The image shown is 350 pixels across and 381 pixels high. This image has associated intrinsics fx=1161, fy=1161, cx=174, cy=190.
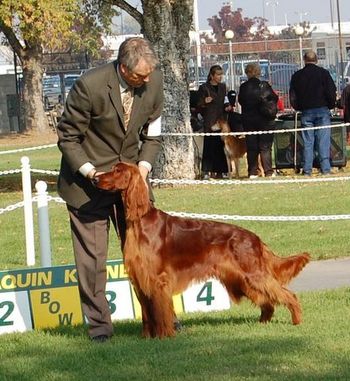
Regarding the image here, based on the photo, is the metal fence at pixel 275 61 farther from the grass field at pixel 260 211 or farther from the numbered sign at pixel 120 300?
the numbered sign at pixel 120 300

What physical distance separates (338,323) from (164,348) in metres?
1.31

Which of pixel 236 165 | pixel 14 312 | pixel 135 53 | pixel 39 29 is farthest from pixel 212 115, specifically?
pixel 39 29

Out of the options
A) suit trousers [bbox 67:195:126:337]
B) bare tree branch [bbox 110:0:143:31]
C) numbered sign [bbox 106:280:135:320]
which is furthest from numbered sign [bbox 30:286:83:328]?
bare tree branch [bbox 110:0:143:31]

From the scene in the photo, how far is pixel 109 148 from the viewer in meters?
7.63

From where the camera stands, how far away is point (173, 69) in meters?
20.0

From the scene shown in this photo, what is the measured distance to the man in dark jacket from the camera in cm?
1939

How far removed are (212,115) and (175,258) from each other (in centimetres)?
1309

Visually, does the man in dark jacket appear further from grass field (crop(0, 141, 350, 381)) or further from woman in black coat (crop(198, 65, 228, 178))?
grass field (crop(0, 141, 350, 381))

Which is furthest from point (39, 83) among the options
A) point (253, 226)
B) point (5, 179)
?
point (253, 226)

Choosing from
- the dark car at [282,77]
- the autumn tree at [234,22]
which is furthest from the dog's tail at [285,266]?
the autumn tree at [234,22]

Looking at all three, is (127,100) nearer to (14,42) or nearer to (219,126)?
(219,126)

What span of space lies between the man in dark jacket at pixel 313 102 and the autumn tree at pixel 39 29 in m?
7.35

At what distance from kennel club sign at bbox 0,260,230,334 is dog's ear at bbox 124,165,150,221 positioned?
1009 mm

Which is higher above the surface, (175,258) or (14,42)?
(14,42)
